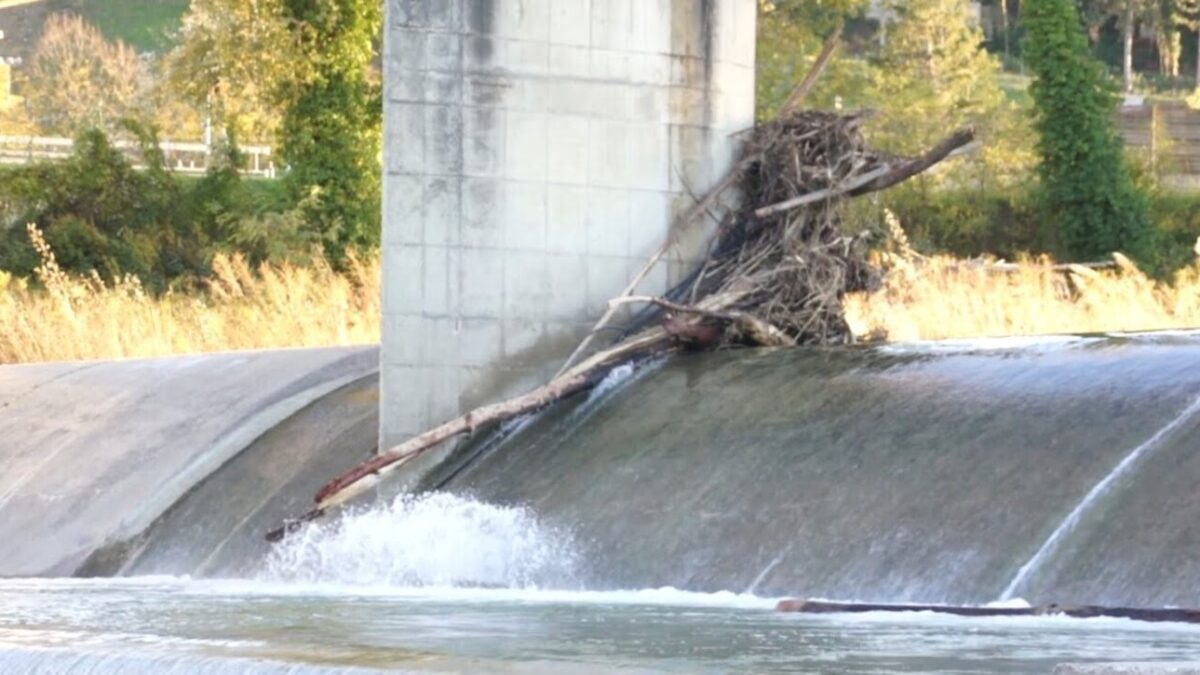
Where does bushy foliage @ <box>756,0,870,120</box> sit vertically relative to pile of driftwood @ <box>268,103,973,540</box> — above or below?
above

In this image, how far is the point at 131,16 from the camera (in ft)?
374

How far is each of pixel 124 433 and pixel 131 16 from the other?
99.6m

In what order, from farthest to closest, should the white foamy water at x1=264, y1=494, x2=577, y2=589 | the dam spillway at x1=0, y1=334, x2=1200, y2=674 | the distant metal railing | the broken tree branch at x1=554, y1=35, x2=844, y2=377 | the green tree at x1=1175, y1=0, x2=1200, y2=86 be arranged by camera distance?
the green tree at x1=1175, y1=0, x2=1200, y2=86, the distant metal railing, the broken tree branch at x1=554, y1=35, x2=844, y2=377, the white foamy water at x1=264, y1=494, x2=577, y2=589, the dam spillway at x1=0, y1=334, x2=1200, y2=674

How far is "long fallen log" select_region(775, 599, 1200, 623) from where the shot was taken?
902 centimetres

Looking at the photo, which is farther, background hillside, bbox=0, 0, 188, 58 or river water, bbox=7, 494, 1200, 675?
background hillside, bbox=0, 0, 188, 58

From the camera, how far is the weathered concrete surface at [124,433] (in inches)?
619

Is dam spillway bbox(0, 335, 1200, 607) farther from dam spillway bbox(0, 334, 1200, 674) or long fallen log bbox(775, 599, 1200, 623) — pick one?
long fallen log bbox(775, 599, 1200, 623)

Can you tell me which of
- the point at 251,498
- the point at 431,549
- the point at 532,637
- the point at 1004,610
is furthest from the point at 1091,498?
the point at 251,498

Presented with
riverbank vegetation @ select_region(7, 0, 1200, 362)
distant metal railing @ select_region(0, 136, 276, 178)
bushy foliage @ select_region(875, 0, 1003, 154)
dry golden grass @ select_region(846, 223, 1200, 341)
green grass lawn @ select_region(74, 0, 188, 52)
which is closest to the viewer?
dry golden grass @ select_region(846, 223, 1200, 341)

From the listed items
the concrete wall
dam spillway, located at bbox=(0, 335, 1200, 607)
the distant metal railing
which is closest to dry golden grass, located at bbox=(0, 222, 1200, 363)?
the concrete wall

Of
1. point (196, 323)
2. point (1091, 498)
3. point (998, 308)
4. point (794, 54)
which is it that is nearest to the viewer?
point (1091, 498)

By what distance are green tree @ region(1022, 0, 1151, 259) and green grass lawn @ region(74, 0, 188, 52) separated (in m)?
73.1

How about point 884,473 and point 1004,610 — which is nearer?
point 1004,610

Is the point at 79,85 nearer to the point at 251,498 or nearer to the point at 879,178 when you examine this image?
the point at 251,498
